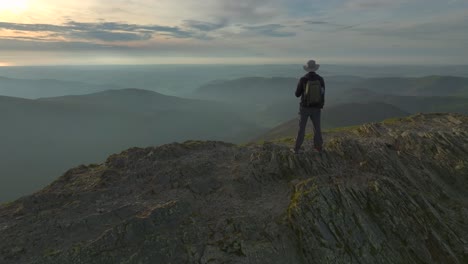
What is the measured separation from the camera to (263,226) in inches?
438

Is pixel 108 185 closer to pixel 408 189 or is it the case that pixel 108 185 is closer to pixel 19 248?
pixel 19 248

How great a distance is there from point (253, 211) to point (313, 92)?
720cm

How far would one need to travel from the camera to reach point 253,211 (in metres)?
12.1

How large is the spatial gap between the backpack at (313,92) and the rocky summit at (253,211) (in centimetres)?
303

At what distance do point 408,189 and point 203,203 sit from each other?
31.0 feet

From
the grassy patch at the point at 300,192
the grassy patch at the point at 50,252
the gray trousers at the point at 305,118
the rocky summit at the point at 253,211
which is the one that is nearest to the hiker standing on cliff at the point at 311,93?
the gray trousers at the point at 305,118

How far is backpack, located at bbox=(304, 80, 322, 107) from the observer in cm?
1528

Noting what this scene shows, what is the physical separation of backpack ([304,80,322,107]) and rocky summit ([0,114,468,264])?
9.95 feet

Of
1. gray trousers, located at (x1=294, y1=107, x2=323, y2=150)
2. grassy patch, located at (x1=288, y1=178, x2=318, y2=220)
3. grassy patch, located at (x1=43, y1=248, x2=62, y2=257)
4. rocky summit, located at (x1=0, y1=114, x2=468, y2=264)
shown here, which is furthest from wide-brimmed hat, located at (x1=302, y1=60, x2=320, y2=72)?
grassy patch, located at (x1=43, y1=248, x2=62, y2=257)

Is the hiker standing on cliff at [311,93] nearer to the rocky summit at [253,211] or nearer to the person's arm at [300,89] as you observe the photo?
the person's arm at [300,89]

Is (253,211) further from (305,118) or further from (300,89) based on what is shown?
(300,89)

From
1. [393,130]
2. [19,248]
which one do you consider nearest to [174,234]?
[19,248]

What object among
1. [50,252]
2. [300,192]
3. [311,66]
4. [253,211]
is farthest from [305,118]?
[50,252]

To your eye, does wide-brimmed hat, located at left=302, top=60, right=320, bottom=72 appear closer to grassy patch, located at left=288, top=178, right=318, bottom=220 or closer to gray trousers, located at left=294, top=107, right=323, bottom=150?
gray trousers, located at left=294, top=107, right=323, bottom=150
